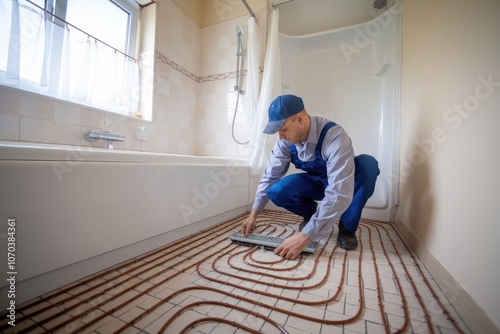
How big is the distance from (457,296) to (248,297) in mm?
633

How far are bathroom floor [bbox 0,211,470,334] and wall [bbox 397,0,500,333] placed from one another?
12 centimetres

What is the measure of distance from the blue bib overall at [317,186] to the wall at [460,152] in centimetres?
25

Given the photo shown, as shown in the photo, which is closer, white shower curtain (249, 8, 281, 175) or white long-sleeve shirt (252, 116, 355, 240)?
white long-sleeve shirt (252, 116, 355, 240)

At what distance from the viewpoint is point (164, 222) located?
1037 millimetres

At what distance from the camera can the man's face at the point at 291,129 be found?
38.7 inches

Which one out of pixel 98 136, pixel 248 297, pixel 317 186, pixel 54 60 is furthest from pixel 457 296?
pixel 54 60

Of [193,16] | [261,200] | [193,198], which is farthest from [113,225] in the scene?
[193,16]

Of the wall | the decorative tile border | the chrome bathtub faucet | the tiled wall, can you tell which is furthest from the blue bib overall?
the decorative tile border

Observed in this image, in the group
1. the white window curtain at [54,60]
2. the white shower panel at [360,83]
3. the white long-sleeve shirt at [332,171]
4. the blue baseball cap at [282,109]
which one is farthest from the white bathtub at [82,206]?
the white shower panel at [360,83]

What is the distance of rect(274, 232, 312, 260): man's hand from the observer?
0.91 metres

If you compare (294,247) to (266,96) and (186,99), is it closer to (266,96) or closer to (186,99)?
(266,96)

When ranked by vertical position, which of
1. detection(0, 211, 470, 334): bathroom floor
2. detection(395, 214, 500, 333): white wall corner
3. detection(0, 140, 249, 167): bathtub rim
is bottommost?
detection(0, 211, 470, 334): bathroom floor

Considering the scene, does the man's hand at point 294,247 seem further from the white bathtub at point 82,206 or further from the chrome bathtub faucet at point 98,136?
the chrome bathtub faucet at point 98,136

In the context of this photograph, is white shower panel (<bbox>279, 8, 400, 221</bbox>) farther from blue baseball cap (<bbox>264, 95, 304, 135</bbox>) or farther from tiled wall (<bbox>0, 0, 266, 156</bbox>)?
blue baseball cap (<bbox>264, 95, 304, 135</bbox>)
